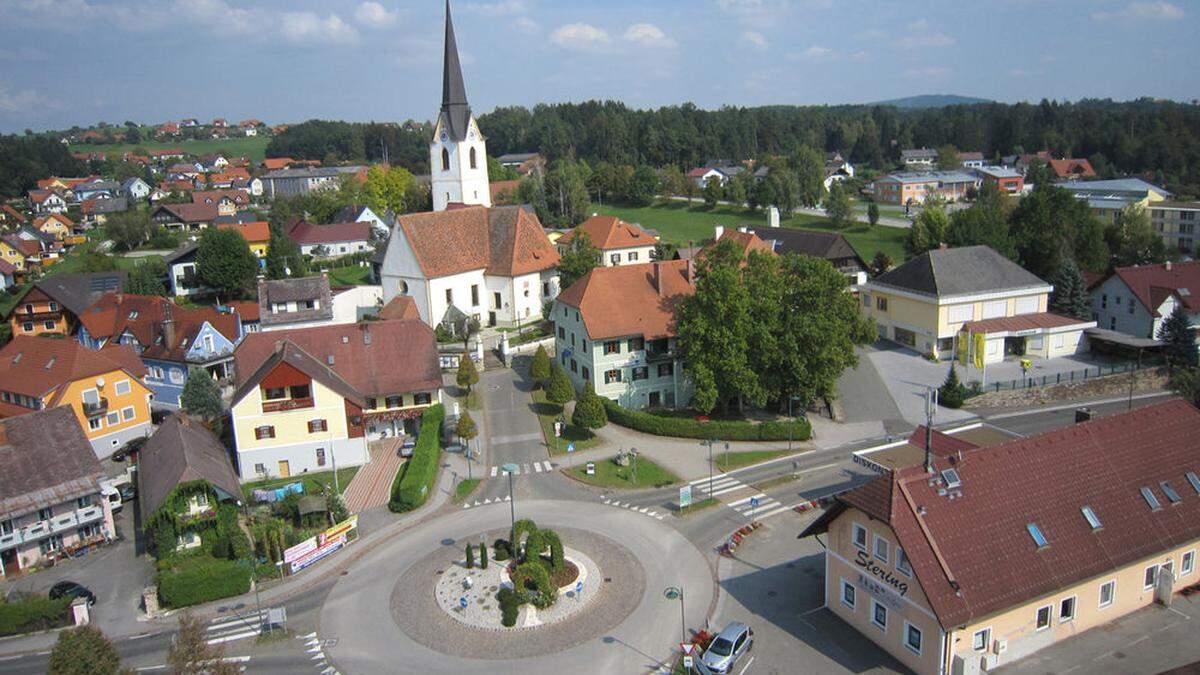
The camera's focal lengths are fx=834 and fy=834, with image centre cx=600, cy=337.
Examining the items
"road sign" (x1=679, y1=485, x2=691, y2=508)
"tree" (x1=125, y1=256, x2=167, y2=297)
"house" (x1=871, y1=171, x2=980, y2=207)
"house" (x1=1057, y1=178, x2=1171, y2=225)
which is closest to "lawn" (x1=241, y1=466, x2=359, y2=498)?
"road sign" (x1=679, y1=485, x2=691, y2=508)

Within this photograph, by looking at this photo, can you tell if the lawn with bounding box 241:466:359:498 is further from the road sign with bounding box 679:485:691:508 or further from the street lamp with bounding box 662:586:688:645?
the street lamp with bounding box 662:586:688:645

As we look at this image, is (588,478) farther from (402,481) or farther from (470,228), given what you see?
(470,228)

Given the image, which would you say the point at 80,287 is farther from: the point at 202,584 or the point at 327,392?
the point at 202,584

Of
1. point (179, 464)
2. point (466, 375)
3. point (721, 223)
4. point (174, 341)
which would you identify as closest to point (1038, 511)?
point (179, 464)

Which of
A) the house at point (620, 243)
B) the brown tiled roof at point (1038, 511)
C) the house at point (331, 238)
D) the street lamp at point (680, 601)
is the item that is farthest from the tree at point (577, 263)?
the house at point (331, 238)

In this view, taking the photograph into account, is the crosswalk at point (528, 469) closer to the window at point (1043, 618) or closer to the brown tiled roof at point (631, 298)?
the brown tiled roof at point (631, 298)

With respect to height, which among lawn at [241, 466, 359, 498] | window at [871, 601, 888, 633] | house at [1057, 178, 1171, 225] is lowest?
lawn at [241, 466, 359, 498]

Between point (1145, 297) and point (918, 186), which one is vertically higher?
point (918, 186)
